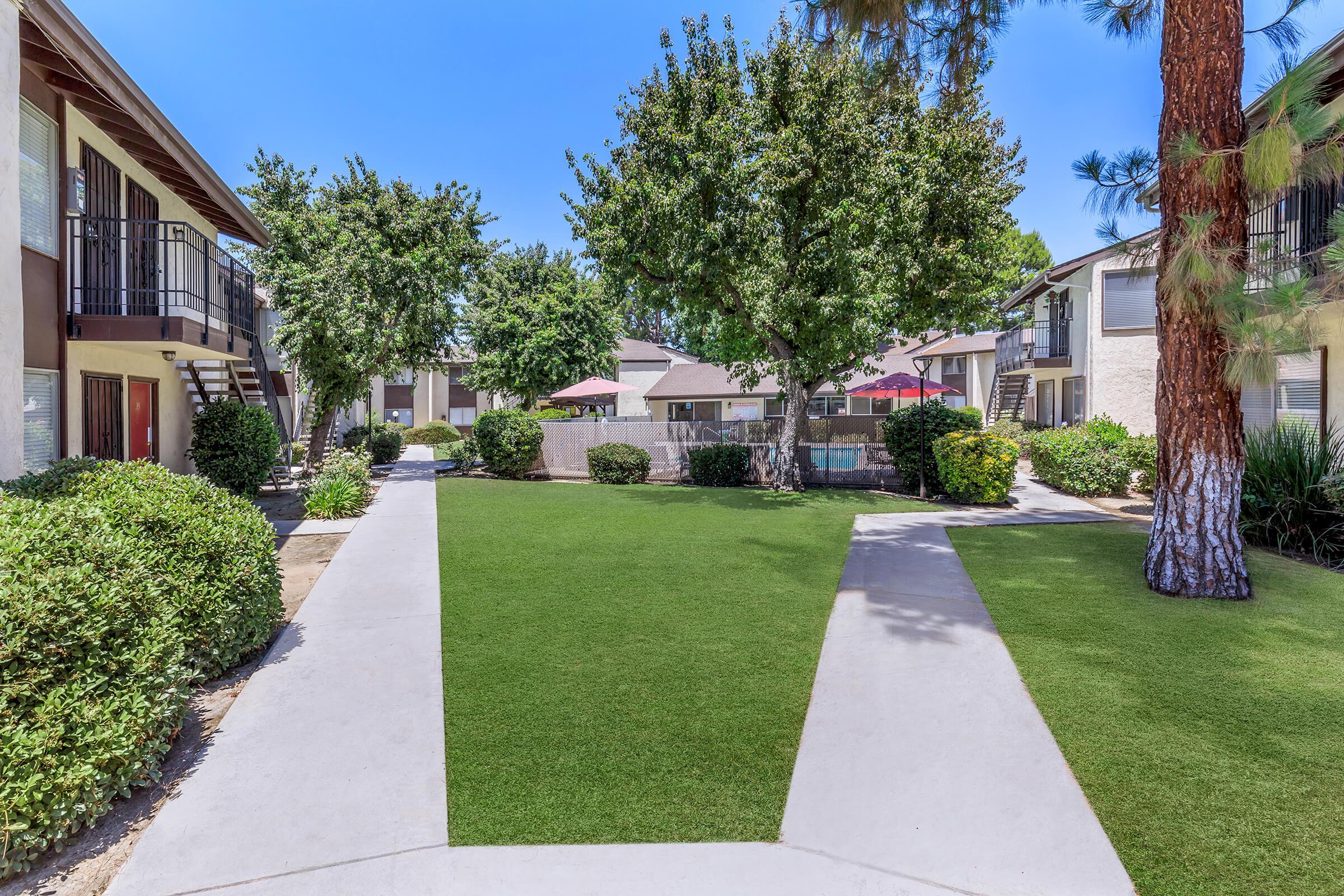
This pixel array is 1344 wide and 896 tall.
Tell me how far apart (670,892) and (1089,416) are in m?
20.0

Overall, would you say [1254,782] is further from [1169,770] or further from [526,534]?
[526,534]

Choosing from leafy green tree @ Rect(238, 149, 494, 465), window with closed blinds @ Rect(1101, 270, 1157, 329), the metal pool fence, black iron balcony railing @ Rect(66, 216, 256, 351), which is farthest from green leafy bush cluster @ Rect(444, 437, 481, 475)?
window with closed blinds @ Rect(1101, 270, 1157, 329)

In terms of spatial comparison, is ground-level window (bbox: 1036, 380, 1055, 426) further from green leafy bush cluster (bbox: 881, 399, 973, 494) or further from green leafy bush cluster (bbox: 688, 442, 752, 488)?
green leafy bush cluster (bbox: 688, 442, 752, 488)

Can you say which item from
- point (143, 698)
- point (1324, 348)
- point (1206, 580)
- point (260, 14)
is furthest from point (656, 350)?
point (143, 698)

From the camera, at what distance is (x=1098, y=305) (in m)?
18.6

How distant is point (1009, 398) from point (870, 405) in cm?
627

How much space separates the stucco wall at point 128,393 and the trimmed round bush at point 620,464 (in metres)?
9.20

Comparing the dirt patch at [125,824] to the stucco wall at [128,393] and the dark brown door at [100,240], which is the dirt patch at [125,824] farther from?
the dark brown door at [100,240]

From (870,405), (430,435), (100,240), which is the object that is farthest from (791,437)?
(430,435)

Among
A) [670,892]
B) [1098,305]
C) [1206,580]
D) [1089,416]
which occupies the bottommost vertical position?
[670,892]

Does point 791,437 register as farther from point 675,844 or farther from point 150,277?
point 675,844

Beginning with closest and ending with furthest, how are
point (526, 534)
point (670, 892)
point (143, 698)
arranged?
point (670, 892) → point (143, 698) → point (526, 534)

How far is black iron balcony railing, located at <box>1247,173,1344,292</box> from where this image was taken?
6.07m

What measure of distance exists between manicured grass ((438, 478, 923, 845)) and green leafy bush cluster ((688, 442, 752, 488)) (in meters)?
7.39
